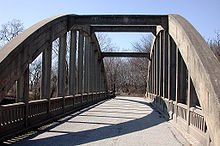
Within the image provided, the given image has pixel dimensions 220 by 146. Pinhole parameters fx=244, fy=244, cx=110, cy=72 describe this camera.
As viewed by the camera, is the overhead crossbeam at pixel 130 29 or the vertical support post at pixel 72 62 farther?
the overhead crossbeam at pixel 130 29

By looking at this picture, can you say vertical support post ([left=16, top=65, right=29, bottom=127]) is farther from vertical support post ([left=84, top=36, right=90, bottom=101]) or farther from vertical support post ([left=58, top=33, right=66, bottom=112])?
vertical support post ([left=84, top=36, right=90, bottom=101])

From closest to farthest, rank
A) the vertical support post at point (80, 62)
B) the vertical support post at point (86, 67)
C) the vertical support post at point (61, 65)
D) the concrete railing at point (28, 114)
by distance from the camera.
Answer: the concrete railing at point (28, 114), the vertical support post at point (61, 65), the vertical support post at point (80, 62), the vertical support post at point (86, 67)

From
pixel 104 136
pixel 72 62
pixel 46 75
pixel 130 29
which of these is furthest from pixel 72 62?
pixel 104 136

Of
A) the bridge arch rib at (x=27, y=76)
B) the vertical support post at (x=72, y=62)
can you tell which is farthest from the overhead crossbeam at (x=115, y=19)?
the vertical support post at (x=72, y=62)

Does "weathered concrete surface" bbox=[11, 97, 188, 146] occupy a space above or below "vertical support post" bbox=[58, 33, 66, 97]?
below

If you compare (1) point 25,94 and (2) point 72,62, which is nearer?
(1) point 25,94


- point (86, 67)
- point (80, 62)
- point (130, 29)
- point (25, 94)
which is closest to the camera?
point (25, 94)

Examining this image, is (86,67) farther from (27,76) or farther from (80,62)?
(27,76)

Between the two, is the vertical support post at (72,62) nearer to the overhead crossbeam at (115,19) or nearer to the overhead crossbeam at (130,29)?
the overhead crossbeam at (115,19)

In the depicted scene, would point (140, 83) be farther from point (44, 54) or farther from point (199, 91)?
point (199, 91)

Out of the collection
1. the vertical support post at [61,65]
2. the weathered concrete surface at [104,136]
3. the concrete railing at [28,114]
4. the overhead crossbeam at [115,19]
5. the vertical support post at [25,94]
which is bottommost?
the weathered concrete surface at [104,136]

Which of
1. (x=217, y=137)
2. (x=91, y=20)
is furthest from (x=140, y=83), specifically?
(x=217, y=137)

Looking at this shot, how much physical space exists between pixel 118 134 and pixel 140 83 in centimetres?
3862

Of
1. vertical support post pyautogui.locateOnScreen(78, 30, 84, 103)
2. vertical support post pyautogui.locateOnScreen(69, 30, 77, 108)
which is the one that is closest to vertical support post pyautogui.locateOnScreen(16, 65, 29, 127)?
vertical support post pyautogui.locateOnScreen(69, 30, 77, 108)
